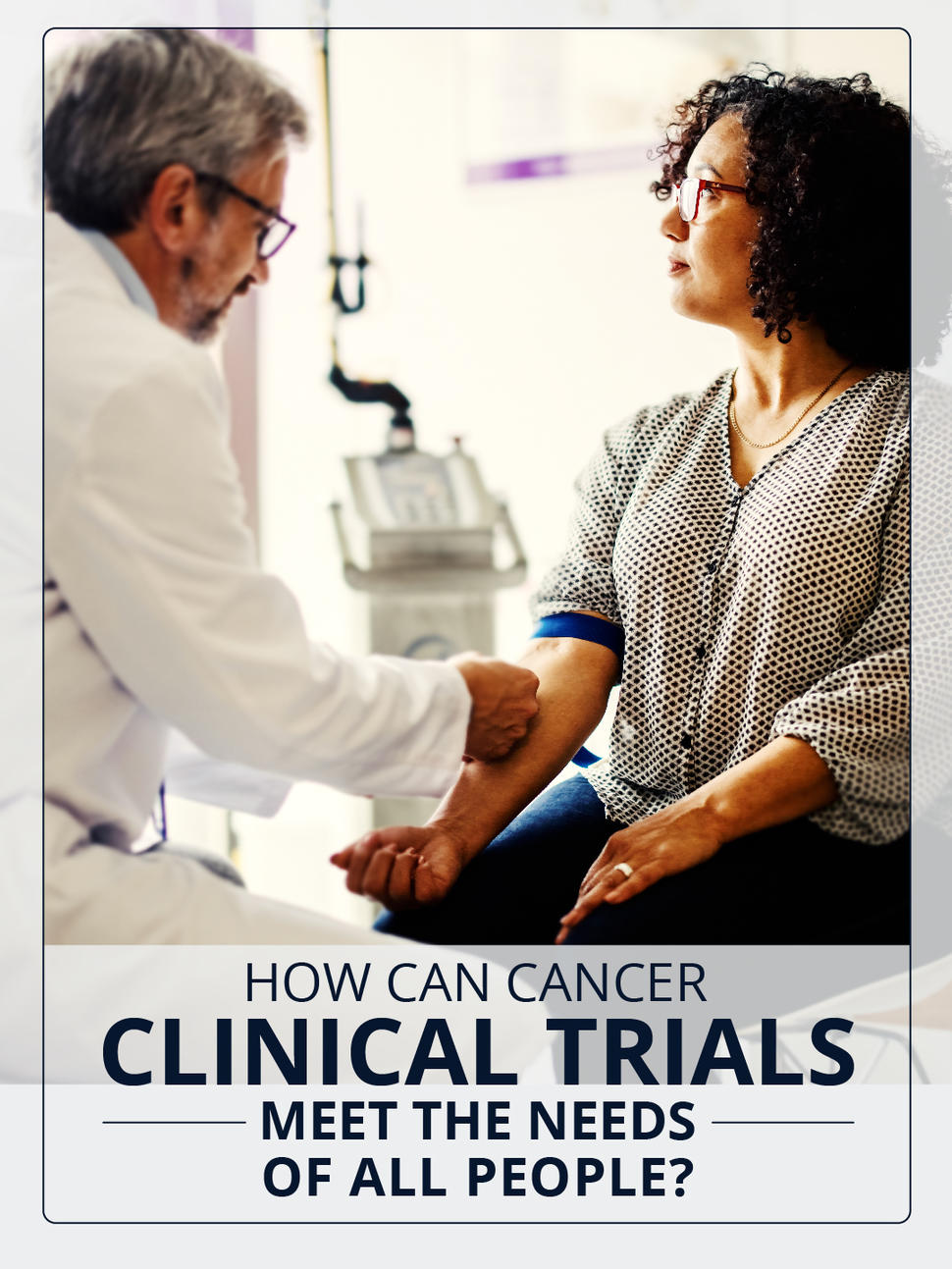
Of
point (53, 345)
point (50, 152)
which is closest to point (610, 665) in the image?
point (53, 345)

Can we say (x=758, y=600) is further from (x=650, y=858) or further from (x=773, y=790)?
(x=650, y=858)

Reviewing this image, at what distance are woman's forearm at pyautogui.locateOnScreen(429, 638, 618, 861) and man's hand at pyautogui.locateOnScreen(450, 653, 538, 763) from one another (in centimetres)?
3

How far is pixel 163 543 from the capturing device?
1.19 meters

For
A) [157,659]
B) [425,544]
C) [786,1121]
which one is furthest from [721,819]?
[157,659]

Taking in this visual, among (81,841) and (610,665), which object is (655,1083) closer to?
(610,665)

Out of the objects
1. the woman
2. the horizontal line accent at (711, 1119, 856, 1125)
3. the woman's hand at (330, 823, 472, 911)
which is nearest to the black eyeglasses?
the woman

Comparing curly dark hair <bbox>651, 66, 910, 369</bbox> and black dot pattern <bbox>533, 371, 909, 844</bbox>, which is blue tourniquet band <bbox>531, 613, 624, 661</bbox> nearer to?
black dot pattern <bbox>533, 371, 909, 844</bbox>

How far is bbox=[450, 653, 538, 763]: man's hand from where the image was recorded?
4.76ft

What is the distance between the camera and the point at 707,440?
5.54 feet

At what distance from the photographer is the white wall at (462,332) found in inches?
67.7

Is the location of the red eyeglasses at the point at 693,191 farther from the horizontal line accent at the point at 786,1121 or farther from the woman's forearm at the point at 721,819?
the horizontal line accent at the point at 786,1121

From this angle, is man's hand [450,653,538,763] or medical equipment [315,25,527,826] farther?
medical equipment [315,25,527,826]

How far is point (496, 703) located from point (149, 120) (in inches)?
29.3

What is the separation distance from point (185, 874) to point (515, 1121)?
1.72ft
